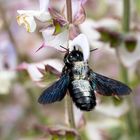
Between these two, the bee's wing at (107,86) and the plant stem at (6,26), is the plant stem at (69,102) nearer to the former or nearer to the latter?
the bee's wing at (107,86)

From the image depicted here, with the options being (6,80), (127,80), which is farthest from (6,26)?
(127,80)

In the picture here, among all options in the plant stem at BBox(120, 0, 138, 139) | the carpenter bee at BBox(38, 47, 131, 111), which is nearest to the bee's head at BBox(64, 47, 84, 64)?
the carpenter bee at BBox(38, 47, 131, 111)

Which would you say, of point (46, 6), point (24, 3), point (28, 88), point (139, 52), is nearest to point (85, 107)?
point (46, 6)

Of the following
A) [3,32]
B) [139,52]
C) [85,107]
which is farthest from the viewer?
[3,32]

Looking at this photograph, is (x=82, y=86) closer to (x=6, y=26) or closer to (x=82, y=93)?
(x=82, y=93)

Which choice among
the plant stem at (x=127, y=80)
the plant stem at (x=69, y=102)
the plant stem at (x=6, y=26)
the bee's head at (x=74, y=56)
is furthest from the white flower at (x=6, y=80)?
the bee's head at (x=74, y=56)

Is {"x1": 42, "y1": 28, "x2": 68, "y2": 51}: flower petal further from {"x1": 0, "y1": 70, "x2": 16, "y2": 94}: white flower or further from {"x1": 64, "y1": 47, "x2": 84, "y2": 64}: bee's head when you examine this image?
{"x1": 0, "y1": 70, "x2": 16, "y2": 94}: white flower

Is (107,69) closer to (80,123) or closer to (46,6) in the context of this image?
(80,123)
